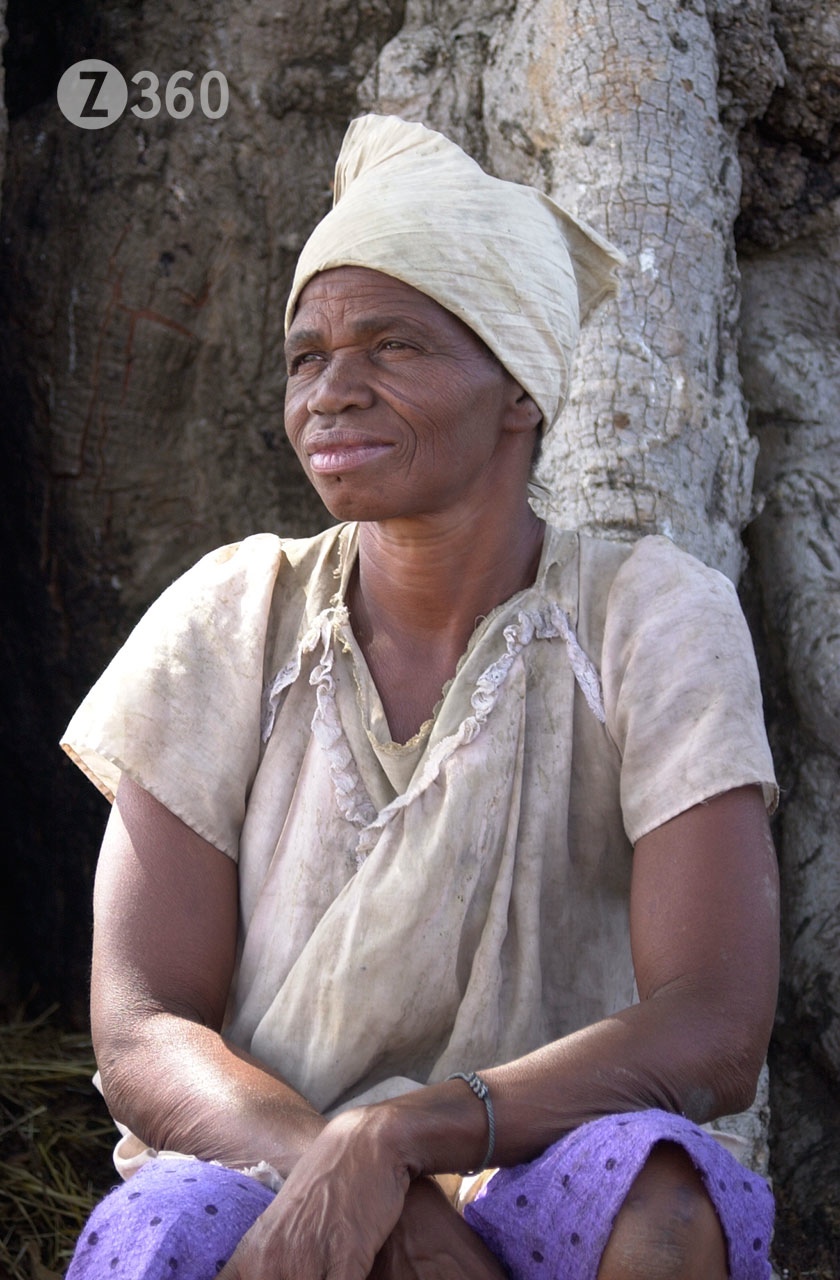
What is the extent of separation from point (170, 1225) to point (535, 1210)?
17.7 inches

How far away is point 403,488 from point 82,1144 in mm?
2053

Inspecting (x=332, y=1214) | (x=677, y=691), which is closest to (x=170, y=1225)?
(x=332, y=1214)

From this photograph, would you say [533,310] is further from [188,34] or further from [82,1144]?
[82,1144]

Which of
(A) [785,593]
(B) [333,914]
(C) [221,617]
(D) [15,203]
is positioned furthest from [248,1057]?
(D) [15,203]

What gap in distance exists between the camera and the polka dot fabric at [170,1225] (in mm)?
1893

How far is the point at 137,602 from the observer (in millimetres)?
4145

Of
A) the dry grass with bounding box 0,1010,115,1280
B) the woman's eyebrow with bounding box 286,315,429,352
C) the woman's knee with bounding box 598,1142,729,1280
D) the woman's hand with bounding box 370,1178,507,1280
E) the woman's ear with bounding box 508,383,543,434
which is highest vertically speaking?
the woman's eyebrow with bounding box 286,315,429,352

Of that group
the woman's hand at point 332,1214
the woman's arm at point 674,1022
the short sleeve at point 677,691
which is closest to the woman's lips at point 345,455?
the short sleeve at point 677,691

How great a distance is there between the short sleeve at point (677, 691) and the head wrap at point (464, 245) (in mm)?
349

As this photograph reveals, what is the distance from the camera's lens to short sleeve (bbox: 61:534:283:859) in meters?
2.48

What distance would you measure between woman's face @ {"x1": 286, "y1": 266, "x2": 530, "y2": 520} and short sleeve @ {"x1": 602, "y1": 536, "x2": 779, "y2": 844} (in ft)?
1.09

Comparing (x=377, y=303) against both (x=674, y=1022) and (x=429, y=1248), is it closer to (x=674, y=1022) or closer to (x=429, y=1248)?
(x=674, y=1022)

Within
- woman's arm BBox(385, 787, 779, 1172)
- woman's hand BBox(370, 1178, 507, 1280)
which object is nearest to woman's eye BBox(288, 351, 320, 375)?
woman's arm BBox(385, 787, 779, 1172)

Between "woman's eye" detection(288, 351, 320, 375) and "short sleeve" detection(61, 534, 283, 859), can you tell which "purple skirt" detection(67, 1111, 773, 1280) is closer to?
"short sleeve" detection(61, 534, 283, 859)
